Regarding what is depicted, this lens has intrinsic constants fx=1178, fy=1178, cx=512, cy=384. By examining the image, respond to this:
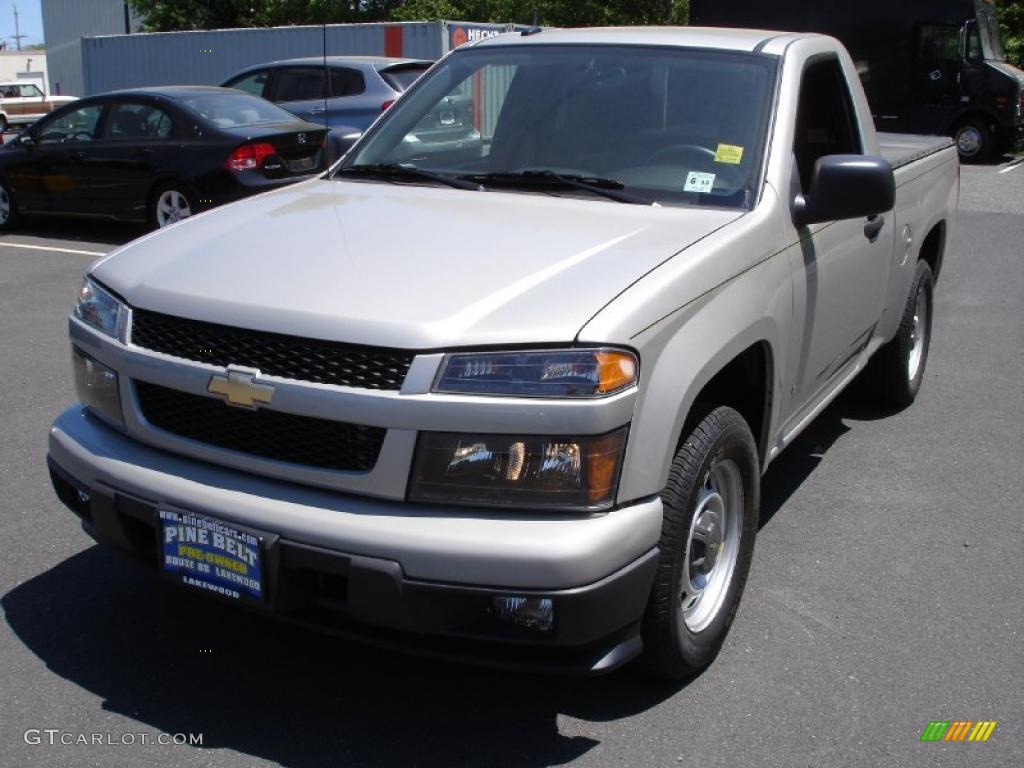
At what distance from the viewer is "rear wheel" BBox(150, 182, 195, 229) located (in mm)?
10961

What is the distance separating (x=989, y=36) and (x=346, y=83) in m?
11.8

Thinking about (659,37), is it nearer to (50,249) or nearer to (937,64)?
(50,249)

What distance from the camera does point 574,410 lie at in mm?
2736

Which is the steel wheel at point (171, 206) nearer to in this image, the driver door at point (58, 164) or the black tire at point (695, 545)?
the driver door at point (58, 164)

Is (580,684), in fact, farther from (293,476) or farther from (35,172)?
(35,172)

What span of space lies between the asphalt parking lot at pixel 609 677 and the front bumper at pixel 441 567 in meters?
0.39

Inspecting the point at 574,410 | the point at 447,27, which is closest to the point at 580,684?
the point at 574,410

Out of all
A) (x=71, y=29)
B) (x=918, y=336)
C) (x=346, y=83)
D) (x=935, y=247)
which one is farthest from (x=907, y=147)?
(x=71, y=29)

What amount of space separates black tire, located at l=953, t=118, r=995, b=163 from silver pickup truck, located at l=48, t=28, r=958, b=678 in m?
17.2

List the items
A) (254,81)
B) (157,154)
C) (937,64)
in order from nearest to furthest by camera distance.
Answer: (157,154), (254,81), (937,64)

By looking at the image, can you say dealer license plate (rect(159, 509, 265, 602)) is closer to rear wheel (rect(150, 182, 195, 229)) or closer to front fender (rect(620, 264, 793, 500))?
front fender (rect(620, 264, 793, 500))

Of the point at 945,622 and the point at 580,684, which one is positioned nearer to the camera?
the point at 580,684

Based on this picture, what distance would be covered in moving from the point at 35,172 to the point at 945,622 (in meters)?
10.7

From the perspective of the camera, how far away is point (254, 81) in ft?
49.8
